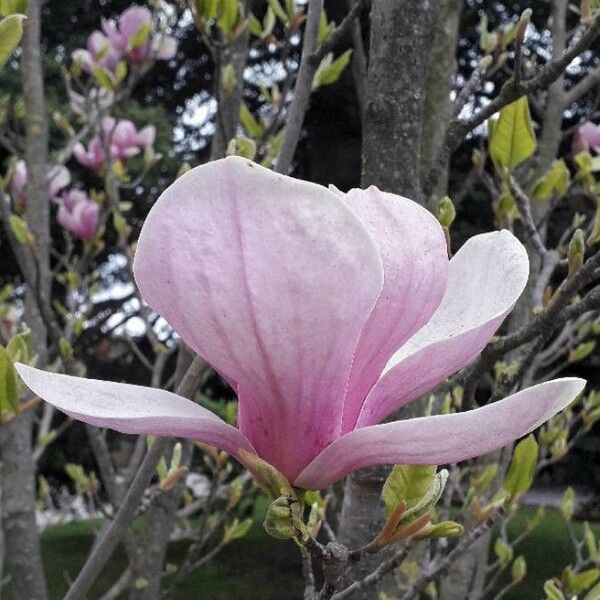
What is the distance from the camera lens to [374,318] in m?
0.52

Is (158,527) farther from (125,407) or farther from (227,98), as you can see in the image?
(125,407)

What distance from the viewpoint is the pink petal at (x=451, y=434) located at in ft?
1.41

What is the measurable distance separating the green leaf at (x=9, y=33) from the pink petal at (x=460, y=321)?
1.66 feet

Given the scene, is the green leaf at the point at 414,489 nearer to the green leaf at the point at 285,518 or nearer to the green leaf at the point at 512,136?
the green leaf at the point at 285,518

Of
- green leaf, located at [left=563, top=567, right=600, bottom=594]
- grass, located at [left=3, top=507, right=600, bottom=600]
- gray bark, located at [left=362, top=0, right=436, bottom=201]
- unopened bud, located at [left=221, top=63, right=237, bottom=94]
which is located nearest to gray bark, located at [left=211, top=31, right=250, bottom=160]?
unopened bud, located at [left=221, top=63, right=237, bottom=94]

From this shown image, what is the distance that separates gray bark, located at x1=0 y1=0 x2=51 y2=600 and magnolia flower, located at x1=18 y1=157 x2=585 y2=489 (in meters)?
1.00

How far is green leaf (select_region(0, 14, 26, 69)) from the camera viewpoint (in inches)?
33.0

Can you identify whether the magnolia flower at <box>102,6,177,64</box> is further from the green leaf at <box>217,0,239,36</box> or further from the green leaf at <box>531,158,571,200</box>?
the green leaf at <box>531,158,571,200</box>

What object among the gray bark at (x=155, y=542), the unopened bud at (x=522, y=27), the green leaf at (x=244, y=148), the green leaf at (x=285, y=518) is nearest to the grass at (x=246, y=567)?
the gray bark at (x=155, y=542)

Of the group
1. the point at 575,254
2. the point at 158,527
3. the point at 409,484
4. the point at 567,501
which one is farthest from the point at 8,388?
the point at 567,501

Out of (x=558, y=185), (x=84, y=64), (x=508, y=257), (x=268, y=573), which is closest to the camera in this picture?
(x=508, y=257)

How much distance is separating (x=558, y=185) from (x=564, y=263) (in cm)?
35

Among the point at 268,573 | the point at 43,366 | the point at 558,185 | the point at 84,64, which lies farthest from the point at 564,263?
the point at 268,573

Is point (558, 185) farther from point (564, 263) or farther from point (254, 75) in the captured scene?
point (254, 75)
